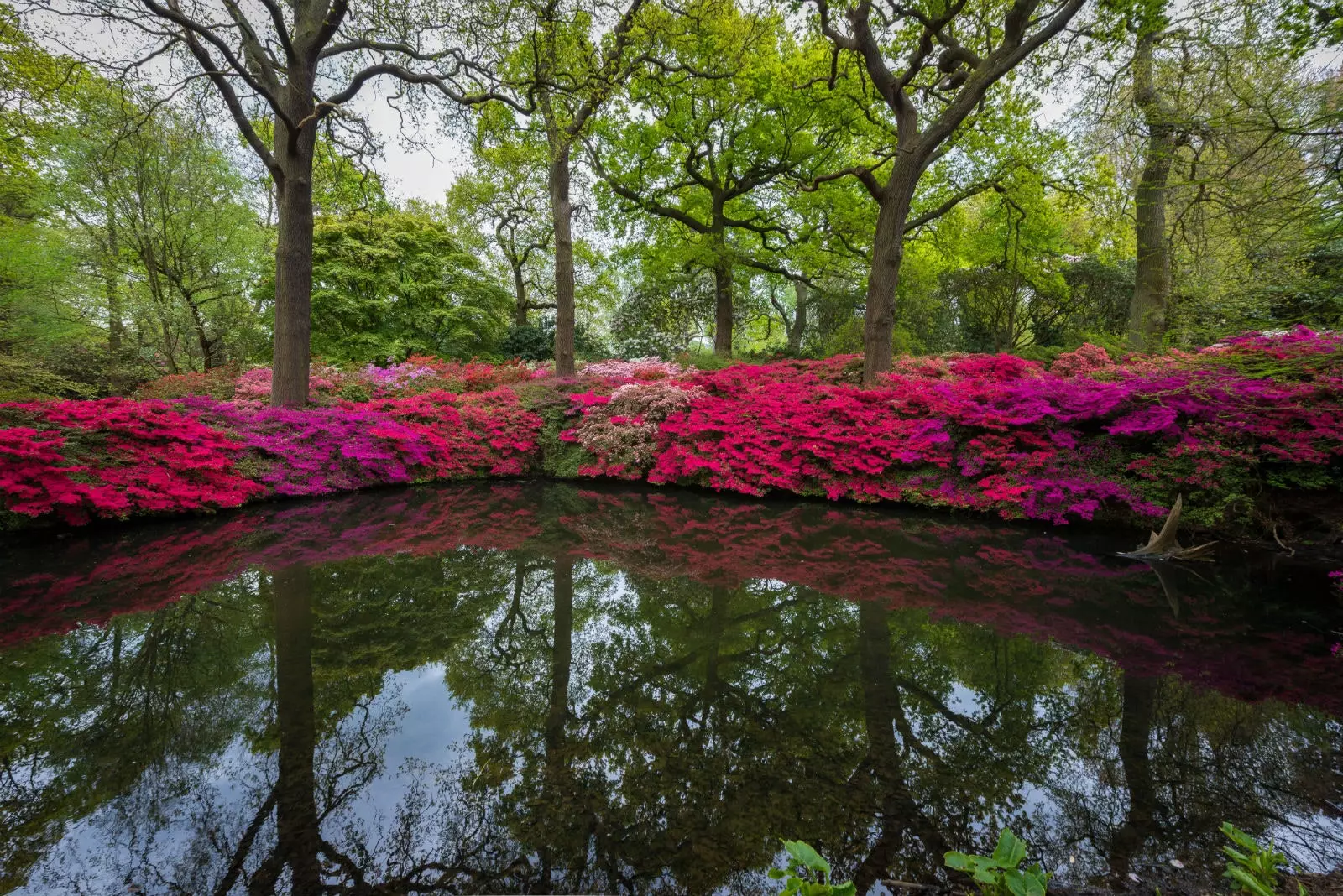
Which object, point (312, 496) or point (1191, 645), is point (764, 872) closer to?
point (1191, 645)

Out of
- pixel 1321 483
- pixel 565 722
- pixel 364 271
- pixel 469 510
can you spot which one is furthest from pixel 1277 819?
pixel 364 271

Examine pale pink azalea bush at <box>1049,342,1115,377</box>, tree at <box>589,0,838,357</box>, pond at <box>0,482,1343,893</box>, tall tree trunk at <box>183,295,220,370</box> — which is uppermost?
tree at <box>589,0,838,357</box>

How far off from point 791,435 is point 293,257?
7721 millimetres

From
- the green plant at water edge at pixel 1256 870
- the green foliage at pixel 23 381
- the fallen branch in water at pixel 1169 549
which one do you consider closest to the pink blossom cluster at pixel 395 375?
the green foliage at pixel 23 381

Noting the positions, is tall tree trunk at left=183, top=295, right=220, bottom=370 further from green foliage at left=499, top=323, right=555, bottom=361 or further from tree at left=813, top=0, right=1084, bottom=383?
tree at left=813, top=0, right=1084, bottom=383

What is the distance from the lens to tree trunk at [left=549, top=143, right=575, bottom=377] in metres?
10.2

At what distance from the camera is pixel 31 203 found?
12.7 metres

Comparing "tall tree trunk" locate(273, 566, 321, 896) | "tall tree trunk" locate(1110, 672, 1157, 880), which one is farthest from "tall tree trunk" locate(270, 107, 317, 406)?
"tall tree trunk" locate(1110, 672, 1157, 880)

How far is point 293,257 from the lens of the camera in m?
7.90

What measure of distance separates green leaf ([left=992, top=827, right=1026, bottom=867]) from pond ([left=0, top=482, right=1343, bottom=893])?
0.41 meters

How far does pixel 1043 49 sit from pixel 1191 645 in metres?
9.05

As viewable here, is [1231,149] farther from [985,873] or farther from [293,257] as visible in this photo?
[293,257]

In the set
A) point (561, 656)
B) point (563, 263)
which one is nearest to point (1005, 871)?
point (561, 656)

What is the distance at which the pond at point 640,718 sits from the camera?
172cm
